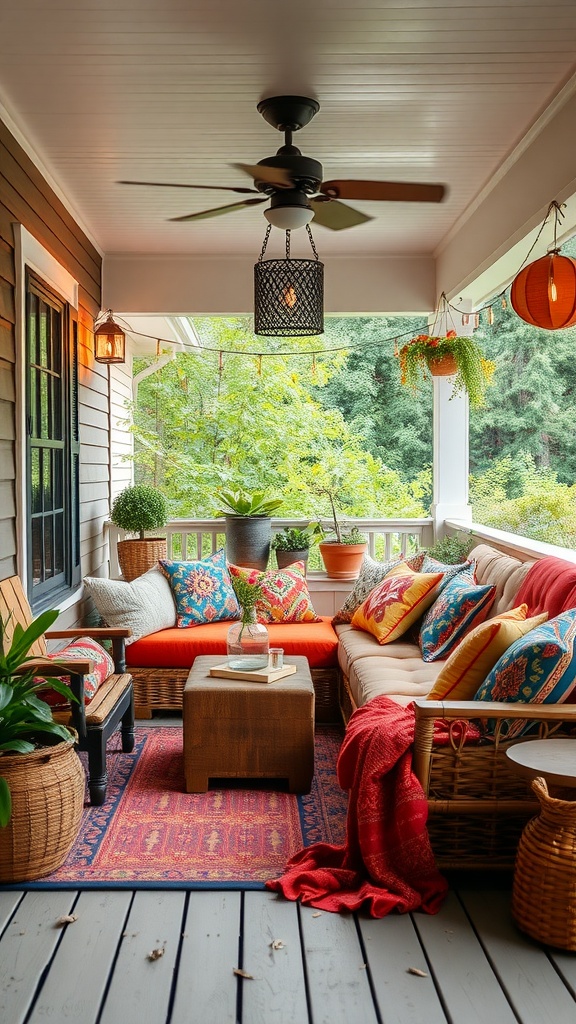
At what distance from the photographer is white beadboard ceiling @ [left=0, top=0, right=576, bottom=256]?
10.0 ft

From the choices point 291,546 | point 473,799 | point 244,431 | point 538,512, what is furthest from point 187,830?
point 538,512

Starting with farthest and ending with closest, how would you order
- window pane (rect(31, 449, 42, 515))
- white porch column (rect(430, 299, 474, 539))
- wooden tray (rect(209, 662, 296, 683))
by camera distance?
1. white porch column (rect(430, 299, 474, 539))
2. window pane (rect(31, 449, 42, 515))
3. wooden tray (rect(209, 662, 296, 683))

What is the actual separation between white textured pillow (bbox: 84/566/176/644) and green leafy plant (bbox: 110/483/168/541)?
98 centimetres

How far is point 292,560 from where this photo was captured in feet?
21.0

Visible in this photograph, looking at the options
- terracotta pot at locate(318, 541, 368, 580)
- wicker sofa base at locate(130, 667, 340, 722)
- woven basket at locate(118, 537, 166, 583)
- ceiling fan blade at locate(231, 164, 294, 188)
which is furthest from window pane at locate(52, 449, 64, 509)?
ceiling fan blade at locate(231, 164, 294, 188)

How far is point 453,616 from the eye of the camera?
4293 millimetres

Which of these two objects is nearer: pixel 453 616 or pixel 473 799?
pixel 473 799

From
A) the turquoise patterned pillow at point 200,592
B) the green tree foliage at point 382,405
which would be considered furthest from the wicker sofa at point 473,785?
the green tree foliage at point 382,405

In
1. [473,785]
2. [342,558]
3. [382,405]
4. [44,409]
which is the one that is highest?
[382,405]

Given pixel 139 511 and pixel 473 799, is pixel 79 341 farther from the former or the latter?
pixel 473 799

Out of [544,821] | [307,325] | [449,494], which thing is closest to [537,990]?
[544,821]

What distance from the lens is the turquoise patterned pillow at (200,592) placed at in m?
5.32

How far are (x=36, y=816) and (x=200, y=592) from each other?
252cm

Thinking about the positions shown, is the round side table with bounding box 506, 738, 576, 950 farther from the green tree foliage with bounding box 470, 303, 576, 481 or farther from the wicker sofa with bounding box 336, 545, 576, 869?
the green tree foliage with bounding box 470, 303, 576, 481
